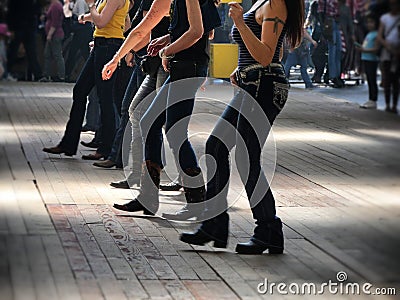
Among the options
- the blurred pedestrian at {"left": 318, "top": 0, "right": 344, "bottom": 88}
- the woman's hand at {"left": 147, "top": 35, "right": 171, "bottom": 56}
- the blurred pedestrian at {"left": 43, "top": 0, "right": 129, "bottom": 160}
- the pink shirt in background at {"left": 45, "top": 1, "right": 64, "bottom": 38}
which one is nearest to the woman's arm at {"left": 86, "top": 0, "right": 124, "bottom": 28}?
the blurred pedestrian at {"left": 43, "top": 0, "right": 129, "bottom": 160}

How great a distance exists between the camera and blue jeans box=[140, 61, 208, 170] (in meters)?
5.81

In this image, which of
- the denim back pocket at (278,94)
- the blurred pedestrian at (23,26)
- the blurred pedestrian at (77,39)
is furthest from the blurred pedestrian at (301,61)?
the blurred pedestrian at (23,26)

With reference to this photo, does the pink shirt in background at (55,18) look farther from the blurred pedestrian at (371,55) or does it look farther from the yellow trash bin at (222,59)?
the yellow trash bin at (222,59)

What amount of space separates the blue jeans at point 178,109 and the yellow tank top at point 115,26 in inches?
73.7

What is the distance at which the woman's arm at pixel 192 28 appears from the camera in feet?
18.5

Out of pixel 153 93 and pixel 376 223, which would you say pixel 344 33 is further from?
pixel 153 93

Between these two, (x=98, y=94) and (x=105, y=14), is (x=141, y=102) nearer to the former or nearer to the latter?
(x=105, y=14)

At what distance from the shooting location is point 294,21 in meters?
5.13

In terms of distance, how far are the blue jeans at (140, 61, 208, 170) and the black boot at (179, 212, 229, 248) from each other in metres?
0.58

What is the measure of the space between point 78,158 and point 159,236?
9.32 feet

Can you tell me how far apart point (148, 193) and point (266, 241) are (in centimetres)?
112

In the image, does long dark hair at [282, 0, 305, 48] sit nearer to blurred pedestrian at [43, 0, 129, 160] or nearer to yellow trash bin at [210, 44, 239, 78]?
blurred pedestrian at [43, 0, 129, 160]

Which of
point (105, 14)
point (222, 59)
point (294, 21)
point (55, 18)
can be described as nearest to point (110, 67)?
point (55, 18)

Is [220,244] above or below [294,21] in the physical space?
below
